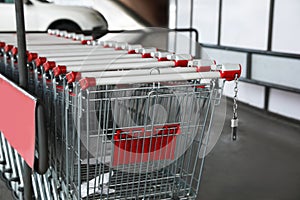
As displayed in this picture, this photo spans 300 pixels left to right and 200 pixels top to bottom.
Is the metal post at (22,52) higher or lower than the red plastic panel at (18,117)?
higher

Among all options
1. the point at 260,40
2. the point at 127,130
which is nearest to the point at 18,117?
the point at 127,130

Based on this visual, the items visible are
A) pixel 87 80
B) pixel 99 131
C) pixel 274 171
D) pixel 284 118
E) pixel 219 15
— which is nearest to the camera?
pixel 87 80

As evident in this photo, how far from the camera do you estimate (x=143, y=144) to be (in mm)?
1648

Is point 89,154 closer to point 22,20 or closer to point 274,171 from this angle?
point 22,20

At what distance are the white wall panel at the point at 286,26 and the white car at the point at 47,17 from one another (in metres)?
3.52

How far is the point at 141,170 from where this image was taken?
1.75 meters

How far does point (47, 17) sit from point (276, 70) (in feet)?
14.6

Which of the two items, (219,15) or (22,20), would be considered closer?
(22,20)

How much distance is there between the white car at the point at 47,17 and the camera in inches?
294

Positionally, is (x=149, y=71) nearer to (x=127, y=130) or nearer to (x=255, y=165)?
(x=127, y=130)

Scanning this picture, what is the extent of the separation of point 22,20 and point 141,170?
0.78 metres

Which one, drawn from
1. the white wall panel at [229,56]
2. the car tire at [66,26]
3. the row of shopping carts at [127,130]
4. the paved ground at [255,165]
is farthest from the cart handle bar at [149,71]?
the car tire at [66,26]

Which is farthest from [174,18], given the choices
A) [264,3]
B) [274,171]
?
[274,171]

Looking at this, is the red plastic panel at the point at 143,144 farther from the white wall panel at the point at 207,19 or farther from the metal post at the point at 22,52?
the white wall panel at the point at 207,19
